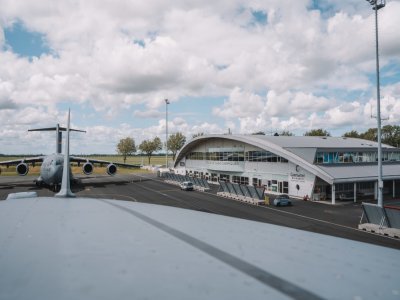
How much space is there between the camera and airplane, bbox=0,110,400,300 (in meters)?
3.06

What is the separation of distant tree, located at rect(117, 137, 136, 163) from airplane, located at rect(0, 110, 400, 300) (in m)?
129

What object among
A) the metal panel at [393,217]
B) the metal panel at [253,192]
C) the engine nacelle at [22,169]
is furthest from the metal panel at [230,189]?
the engine nacelle at [22,169]

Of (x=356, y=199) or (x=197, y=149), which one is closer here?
(x=356, y=199)

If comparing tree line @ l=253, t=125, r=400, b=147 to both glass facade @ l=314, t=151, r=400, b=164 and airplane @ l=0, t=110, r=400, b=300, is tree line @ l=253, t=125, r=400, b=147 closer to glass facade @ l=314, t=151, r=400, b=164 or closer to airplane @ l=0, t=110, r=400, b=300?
glass facade @ l=314, t=151, r=400, b=164

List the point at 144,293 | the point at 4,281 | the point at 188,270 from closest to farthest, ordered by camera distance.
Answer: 1. the point at 144,293
2. the point at 4,281
3. the point at 188,270

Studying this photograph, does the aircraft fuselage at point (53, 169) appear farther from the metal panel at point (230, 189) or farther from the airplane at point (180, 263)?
the airplane at point (180, 263)

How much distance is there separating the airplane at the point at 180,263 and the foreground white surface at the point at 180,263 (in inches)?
0.4

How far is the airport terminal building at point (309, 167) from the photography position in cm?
3791

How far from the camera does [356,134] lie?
116 meters

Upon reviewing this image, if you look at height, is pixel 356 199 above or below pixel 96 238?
below

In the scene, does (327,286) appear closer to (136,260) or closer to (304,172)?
(136,260)

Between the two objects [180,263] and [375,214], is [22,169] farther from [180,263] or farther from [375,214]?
[180,263]

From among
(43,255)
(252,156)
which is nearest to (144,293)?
(43,255)

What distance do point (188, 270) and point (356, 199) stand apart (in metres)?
41.1
